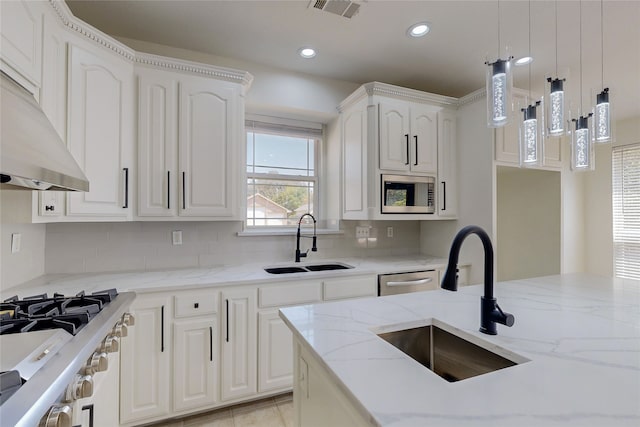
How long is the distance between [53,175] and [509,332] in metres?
1.82

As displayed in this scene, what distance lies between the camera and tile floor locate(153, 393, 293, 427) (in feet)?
6.47

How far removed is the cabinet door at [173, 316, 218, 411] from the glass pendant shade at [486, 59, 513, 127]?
2.05m

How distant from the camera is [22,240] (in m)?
1.83

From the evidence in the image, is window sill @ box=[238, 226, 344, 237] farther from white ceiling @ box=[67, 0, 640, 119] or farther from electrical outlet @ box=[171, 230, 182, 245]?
white ceiling @ box=[67, 0, 640, 119]

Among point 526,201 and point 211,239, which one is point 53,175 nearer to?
point 211,239

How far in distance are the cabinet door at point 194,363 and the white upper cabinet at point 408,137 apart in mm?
1958

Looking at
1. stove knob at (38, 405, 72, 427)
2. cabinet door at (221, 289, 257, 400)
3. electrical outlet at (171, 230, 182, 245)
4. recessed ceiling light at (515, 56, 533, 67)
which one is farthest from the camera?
recessed ceiling light at (515, 56, 533, 67)

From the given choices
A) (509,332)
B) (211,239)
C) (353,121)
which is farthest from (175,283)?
(353,121)

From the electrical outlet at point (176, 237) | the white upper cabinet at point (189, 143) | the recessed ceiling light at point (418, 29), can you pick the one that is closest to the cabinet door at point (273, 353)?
the white upper cabinet at point (189, 143)

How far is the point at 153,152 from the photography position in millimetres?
2117

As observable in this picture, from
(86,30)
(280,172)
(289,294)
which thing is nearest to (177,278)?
(289,294)

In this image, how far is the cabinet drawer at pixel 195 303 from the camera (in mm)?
1914

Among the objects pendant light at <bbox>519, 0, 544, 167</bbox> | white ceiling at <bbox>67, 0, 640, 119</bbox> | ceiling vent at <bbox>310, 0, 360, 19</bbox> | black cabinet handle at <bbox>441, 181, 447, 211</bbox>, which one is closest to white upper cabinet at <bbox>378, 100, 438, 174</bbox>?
black cabinet handle at <bbox>441, 181, 447, 211</bbox>

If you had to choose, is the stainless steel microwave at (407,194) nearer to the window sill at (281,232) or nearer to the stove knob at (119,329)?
the window sill at (281,232)
